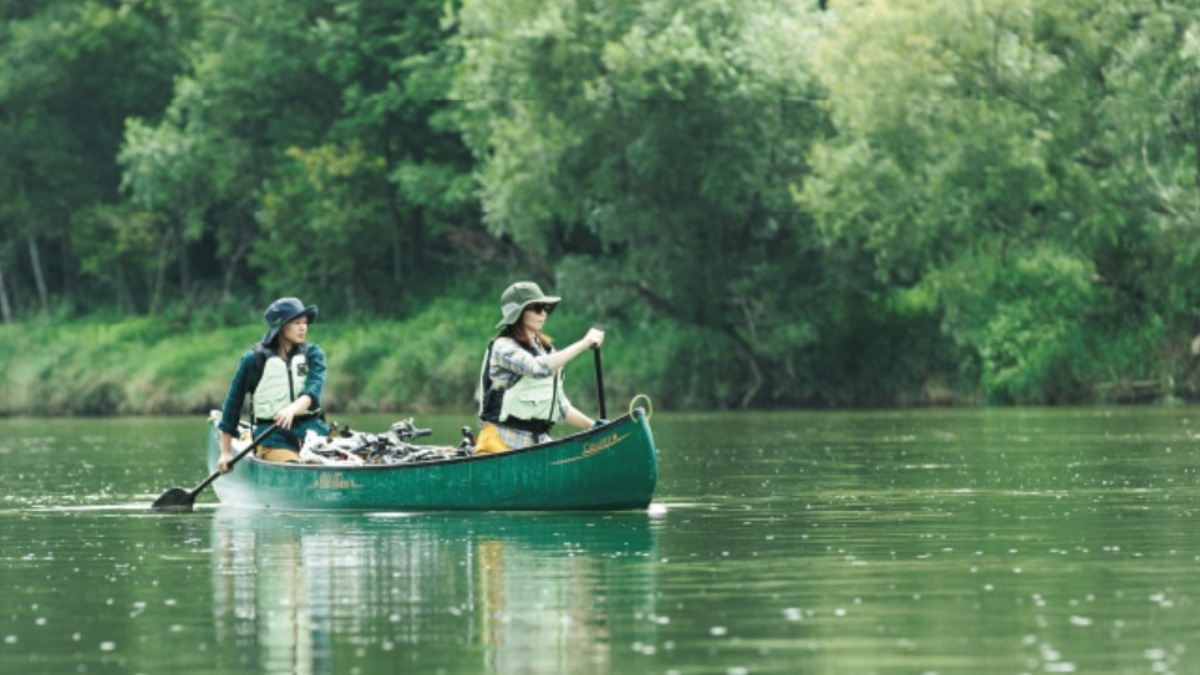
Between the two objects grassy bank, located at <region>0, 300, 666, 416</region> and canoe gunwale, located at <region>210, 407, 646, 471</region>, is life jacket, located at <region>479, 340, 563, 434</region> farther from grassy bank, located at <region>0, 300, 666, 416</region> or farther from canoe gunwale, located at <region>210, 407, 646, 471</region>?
grassy bank, located at <region>0, 300, 666, 416</region>

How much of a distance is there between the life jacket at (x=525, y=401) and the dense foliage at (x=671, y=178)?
→ 26985 mm

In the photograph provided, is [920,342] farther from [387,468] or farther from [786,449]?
[387,468]

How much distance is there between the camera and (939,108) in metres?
52.5

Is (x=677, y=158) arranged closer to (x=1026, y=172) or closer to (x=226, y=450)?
(x=1026, y=172)

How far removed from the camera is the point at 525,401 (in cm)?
2311

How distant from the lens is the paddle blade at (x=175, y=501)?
25.5 m

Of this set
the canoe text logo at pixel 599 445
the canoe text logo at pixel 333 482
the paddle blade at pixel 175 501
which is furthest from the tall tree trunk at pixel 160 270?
the canoe text logo at pixel 599 445

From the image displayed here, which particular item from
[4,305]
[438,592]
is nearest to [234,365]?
[4,305]

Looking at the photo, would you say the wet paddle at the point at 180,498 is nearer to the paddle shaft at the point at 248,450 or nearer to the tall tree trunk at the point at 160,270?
the paddle shaft at the point at 248,450

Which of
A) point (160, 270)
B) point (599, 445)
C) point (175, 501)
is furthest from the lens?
point (160, 270)

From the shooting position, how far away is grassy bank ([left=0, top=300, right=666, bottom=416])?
6078cm

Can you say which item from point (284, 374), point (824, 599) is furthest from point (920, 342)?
point (824, 599)

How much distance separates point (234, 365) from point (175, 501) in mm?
38754

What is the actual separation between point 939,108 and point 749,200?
7.47 metres
